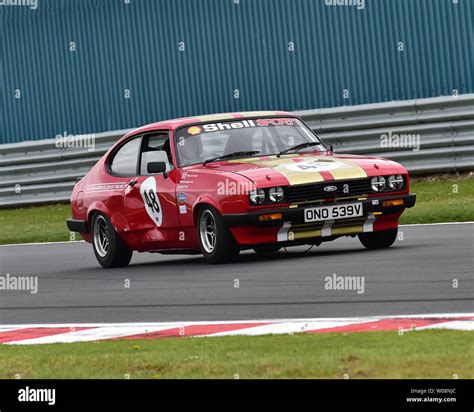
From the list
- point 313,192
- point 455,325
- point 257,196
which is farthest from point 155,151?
point 455,325

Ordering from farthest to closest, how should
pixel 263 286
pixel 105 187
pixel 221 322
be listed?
pixel 105 187 < pixel 263 286 < pixel 221 322

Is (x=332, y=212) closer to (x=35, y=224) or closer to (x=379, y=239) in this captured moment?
(x=379, y=239)

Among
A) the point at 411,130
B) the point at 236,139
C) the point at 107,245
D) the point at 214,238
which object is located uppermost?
the point at 236,139

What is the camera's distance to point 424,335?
25.6 ft

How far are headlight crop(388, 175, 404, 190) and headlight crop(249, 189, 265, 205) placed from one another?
1341mm

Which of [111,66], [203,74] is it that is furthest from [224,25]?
[111,66]

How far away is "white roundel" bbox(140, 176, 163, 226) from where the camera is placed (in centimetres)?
1385

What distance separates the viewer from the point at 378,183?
43.3ft

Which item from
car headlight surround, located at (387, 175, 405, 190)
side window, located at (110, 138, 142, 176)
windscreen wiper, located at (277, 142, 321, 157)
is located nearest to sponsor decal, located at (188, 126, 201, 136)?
side window, located at (110, 138, 142, 176)

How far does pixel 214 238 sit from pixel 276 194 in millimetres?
778

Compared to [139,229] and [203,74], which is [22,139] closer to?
[203,74]

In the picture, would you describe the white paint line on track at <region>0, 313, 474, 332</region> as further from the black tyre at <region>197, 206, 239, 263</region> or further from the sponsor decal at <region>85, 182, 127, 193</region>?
the sponsor decal at <region>85, 182, 127, 193</region>

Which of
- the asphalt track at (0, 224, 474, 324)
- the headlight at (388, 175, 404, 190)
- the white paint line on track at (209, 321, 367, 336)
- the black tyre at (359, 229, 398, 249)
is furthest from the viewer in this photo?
the black tyre at (359, 229, 398, 249)

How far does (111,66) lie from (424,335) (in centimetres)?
1720
